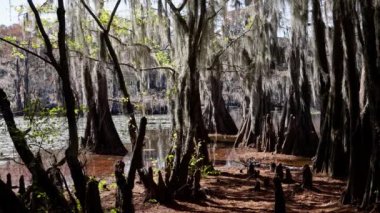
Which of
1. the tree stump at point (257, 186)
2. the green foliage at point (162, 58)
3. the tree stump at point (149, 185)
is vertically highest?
the green foliage at point (162, 58)

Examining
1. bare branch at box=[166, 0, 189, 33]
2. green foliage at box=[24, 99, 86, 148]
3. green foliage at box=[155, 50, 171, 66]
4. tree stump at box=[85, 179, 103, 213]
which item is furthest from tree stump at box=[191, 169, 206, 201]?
green foliage at box=[155, 50, 171, 66]

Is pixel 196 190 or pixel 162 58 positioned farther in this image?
pixel 162 58

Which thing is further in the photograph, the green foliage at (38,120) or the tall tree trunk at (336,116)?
the tall tree trunk at (336,116)

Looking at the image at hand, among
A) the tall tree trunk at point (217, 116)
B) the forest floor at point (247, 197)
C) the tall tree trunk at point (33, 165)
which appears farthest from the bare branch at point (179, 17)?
the tall tree trunk at point (217, 116)

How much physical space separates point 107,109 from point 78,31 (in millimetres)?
8025

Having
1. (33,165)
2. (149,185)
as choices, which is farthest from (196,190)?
(33,165)

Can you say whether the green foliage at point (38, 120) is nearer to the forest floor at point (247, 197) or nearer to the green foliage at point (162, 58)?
the forest floor at point (247, 197)

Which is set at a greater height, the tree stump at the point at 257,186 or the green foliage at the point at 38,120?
the green foliage at the point at 38,120

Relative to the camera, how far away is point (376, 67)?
6.91m

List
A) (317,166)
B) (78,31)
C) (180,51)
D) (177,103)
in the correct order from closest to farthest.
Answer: (177,103) → (180,51) → (78,31) → (317,166)

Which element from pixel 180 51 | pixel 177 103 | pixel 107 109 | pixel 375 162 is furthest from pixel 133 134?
pixel 107 109

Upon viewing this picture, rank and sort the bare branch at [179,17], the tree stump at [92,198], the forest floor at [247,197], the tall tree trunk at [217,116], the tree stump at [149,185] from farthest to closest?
1. the tall tree trunk at [217,116]
2. the bare branch at [179,17]
3. the tree stump at [149,185]
4. the forest floor at [247,197]
5. the tree stump at [92,198]

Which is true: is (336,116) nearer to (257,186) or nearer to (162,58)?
(257,186)

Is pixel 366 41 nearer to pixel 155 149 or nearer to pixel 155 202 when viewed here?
pixel 155 202
